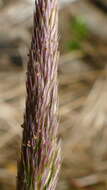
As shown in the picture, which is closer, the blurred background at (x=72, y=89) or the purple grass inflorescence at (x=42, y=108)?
the purple grass inflorescence at (x=42, y=108)

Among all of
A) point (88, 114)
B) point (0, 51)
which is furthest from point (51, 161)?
point (0, 51)

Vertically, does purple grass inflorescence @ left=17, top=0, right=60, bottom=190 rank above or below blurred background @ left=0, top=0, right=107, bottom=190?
below

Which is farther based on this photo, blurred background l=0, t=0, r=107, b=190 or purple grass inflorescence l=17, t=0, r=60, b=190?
blurred background l=0, t=0, r=107, b=190

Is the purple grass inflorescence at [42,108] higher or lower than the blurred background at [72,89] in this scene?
lower

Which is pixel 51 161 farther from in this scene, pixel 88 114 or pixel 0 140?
pixel 88 114
